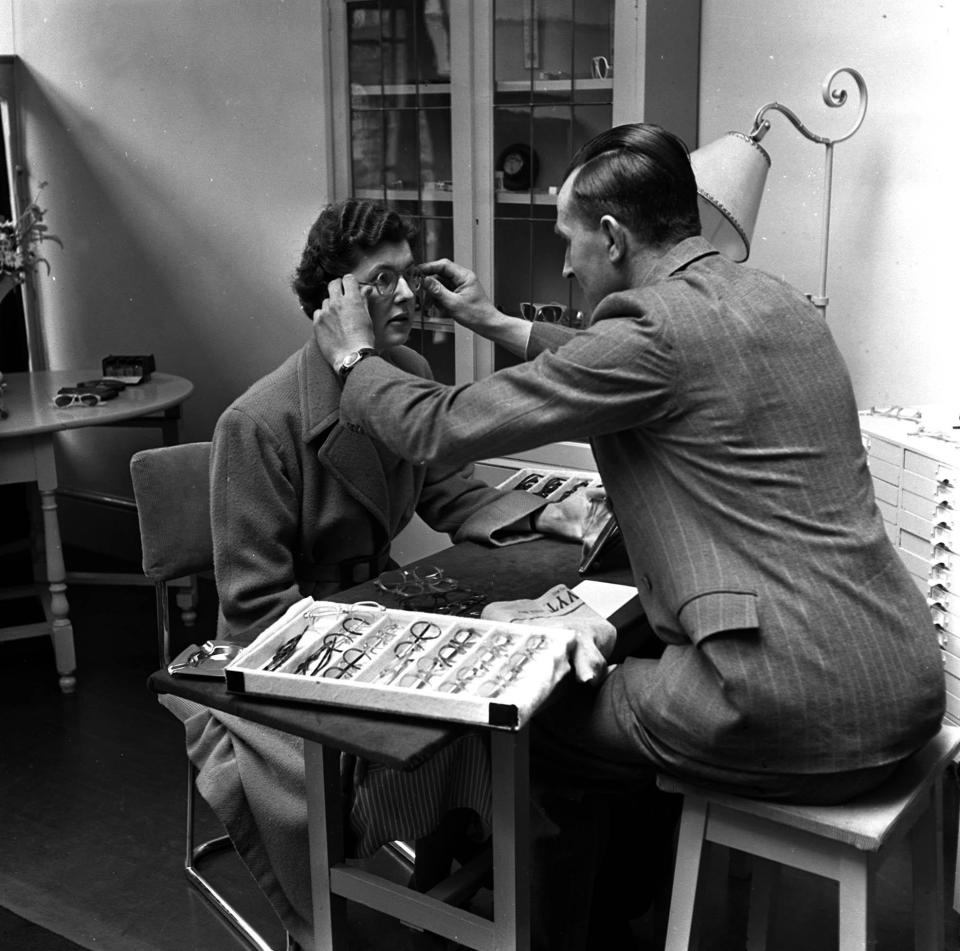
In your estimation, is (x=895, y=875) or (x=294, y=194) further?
(x=294, y=194)

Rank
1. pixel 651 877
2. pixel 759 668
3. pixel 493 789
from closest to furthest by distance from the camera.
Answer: pixel 759 668, pixel 493 789, pixel 651 877

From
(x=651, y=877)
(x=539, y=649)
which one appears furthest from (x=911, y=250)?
(x=539, y=649)

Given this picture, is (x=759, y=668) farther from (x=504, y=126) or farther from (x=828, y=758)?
(x=504, y=126)

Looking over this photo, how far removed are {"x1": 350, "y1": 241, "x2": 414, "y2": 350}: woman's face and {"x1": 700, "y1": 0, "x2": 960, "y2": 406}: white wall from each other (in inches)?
63.0

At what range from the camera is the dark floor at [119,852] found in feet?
8.84

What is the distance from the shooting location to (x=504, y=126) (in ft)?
12.8

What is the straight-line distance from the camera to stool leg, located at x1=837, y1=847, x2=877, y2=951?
1.81m

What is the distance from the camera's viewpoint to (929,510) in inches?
113

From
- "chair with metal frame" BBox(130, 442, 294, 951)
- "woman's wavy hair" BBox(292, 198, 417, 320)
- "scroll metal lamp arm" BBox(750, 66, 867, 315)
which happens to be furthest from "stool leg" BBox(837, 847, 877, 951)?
"scroll metal lamp arm" BBox(750, 66, 867, 315)

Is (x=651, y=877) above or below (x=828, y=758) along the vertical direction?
below

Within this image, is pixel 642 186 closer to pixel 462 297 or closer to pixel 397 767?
pixel 462 297

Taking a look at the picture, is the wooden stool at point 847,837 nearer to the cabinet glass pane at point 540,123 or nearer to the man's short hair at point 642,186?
the man's short hair at point 642,186

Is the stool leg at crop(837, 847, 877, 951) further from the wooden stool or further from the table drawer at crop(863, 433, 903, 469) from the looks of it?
the table drawer at crop(863, 433, 903, 469)

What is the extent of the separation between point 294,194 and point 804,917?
309 cm
